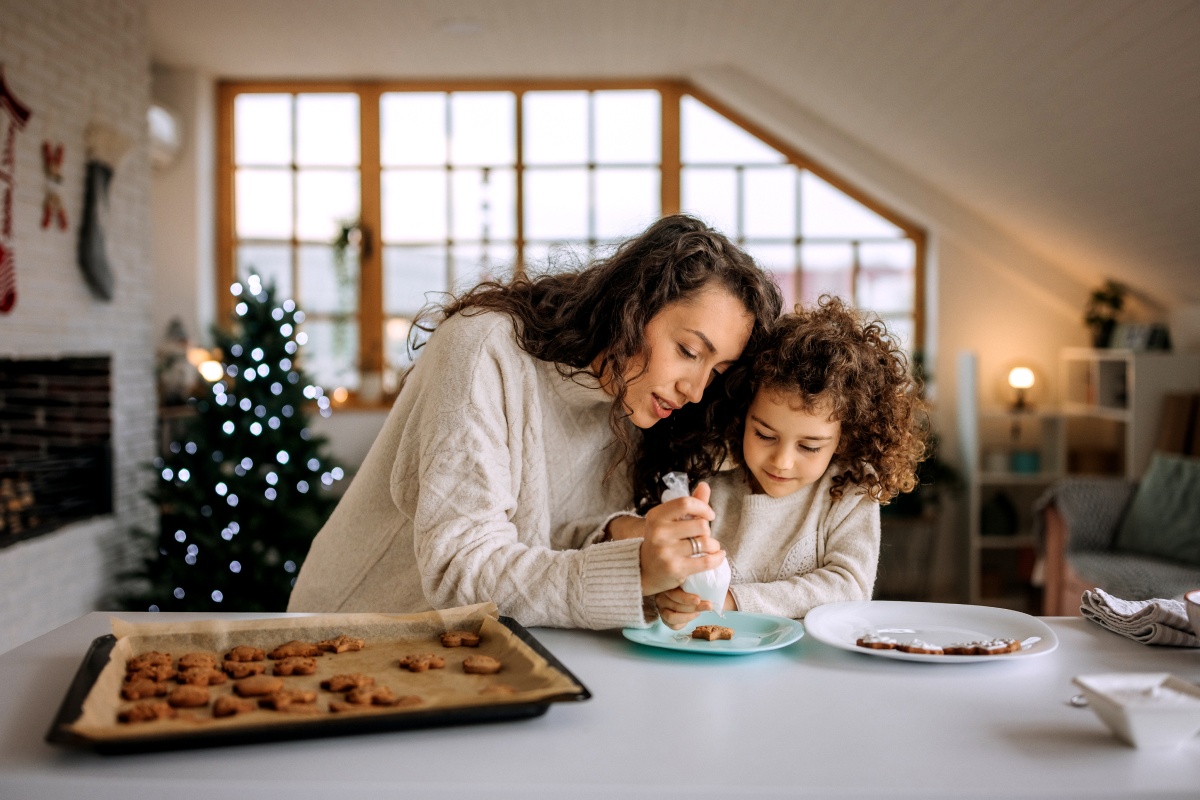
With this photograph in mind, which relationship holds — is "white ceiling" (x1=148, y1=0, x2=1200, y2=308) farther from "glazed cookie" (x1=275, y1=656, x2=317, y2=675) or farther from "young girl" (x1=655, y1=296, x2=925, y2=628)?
"glazed cookie" (x1=275, y1=656, x2=317, y2=675)

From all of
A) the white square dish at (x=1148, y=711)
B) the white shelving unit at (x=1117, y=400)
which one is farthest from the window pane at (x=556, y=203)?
the white square dish at (x=1148, y=711)

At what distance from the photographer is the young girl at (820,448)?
5.34 feet

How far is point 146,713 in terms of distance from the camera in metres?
0.95

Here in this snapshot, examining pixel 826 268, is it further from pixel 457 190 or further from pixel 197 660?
pixel 197 660

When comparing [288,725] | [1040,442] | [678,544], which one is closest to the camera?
[288,725]

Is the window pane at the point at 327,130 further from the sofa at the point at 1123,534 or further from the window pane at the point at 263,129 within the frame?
the sofa at the point at 1123,534

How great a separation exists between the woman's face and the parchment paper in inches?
16.3

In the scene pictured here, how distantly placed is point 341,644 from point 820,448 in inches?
32.0

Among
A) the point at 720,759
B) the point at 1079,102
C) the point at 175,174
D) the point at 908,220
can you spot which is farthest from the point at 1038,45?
the point at 175,174

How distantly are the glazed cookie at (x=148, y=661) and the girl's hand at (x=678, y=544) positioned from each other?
539 mm

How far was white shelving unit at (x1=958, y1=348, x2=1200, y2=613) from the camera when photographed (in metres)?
4.72

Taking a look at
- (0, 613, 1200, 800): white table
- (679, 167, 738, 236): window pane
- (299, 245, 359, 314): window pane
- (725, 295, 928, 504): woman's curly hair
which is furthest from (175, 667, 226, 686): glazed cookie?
(679, 167, 738, 236): window pane

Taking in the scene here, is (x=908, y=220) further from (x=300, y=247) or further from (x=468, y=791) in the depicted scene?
(x=468, y=791)

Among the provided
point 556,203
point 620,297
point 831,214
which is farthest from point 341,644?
point 831,214
